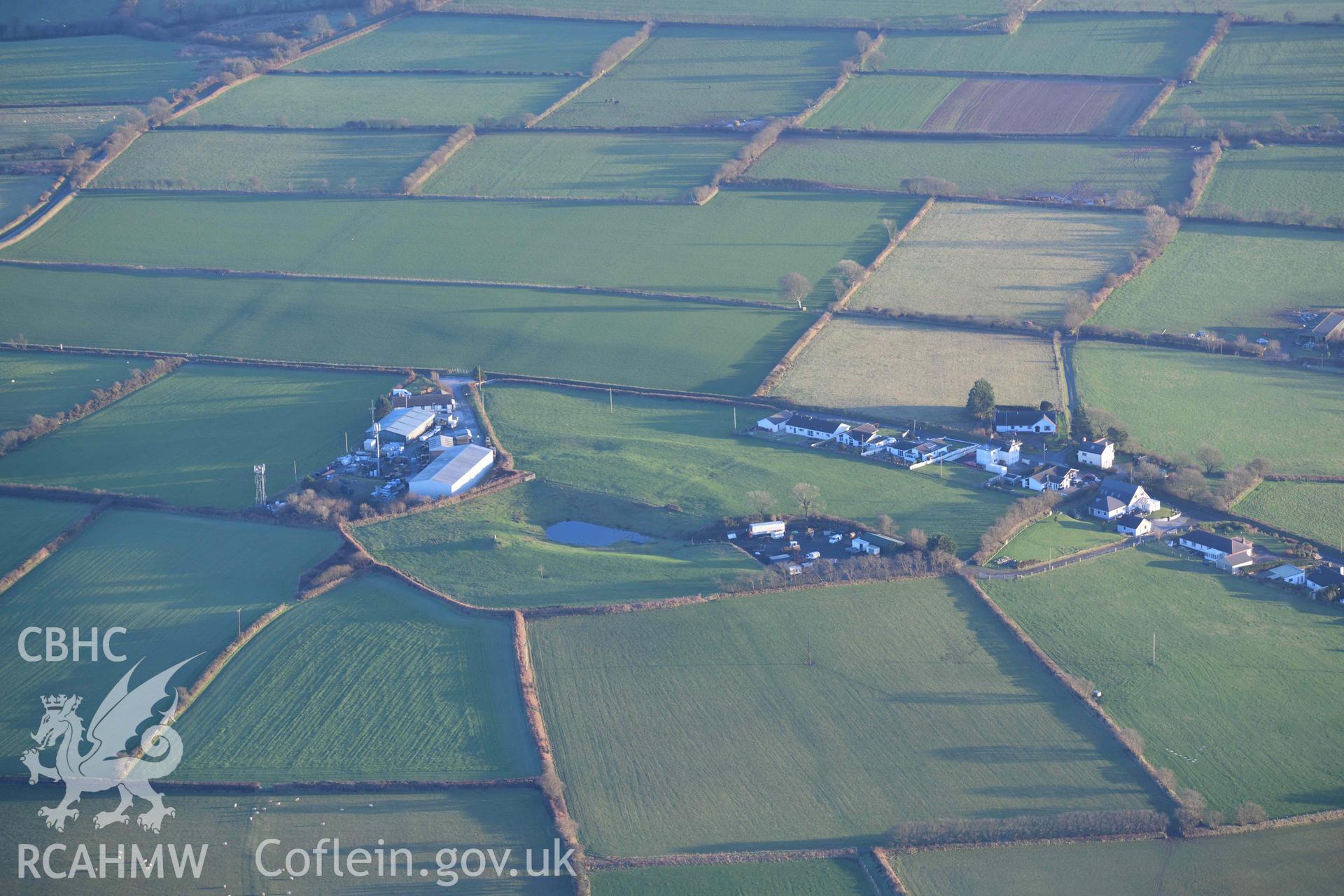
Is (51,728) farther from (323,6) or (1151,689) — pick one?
(323,6)

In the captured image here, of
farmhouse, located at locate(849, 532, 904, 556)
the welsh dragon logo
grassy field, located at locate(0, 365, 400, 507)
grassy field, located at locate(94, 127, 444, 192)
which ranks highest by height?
grassy field, located at locate(94, 127, 444, 192)

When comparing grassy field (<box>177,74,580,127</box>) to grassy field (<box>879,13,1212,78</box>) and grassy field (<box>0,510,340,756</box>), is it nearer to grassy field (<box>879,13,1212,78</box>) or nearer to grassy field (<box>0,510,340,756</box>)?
grassy field (<box>879,13,1212,78</box>)

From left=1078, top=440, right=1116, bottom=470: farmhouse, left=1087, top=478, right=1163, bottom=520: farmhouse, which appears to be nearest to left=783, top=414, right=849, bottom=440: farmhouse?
left=1078, top=440, right=1116, bottom=470: farmhouse

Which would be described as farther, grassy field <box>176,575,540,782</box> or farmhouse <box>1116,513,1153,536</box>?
farmhouse <box>1116,513,1153,536</box>

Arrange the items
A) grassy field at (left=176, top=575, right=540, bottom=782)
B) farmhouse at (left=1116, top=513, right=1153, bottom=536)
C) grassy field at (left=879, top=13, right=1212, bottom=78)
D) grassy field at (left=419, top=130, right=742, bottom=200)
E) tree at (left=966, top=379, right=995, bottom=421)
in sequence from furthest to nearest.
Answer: grassy field at (left=879, top=13, right=1212, bottom=78), grassy field at (left=419, top=130, right=742, bottom=200), tree at (left=966, top=379, right=995, bottom=421), farmhouse at (left=1116, top=513, right=1153, bottom=536), grassy field at (left=176, top=575, right=540, bottom=782)

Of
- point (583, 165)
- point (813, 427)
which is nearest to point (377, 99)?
point (583, 165)

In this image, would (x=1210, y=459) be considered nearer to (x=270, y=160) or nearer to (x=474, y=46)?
(x=270, y=160)

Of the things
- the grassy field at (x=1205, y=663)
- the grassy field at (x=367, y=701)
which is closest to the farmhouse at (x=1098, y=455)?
the grassy field at (x=1205, y=663)
